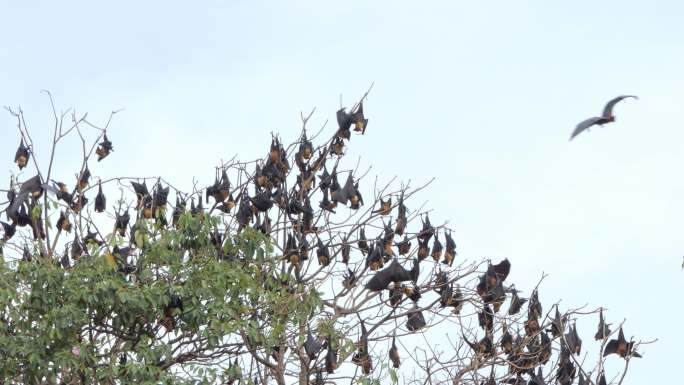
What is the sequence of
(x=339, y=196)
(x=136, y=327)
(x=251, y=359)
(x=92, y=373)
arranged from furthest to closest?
(x=339, y=196), (x=251, y=359), (x=136, y=327), (x=92, y=373)

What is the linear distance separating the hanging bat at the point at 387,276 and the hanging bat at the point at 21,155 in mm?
4291

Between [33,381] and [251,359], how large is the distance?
2.28 m

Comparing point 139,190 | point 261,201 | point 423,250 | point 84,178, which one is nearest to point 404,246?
point 423,250

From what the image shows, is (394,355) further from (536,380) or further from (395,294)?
(536,380)

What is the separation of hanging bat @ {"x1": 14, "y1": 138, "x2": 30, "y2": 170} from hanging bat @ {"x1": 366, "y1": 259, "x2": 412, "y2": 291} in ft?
14.1

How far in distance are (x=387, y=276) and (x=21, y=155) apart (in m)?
4.51

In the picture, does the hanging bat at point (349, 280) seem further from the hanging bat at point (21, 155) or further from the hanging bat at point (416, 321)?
the hanging bat at point (21, 155)

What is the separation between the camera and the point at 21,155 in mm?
13984

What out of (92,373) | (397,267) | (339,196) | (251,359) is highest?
(339,196)

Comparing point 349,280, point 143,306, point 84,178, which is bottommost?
point 143,306

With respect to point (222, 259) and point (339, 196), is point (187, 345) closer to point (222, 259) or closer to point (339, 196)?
point (222, 259)

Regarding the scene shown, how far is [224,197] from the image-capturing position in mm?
13844

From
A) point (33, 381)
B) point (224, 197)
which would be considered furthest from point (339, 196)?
point (33, 381)

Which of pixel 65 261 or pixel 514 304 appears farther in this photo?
pixel 514 304
